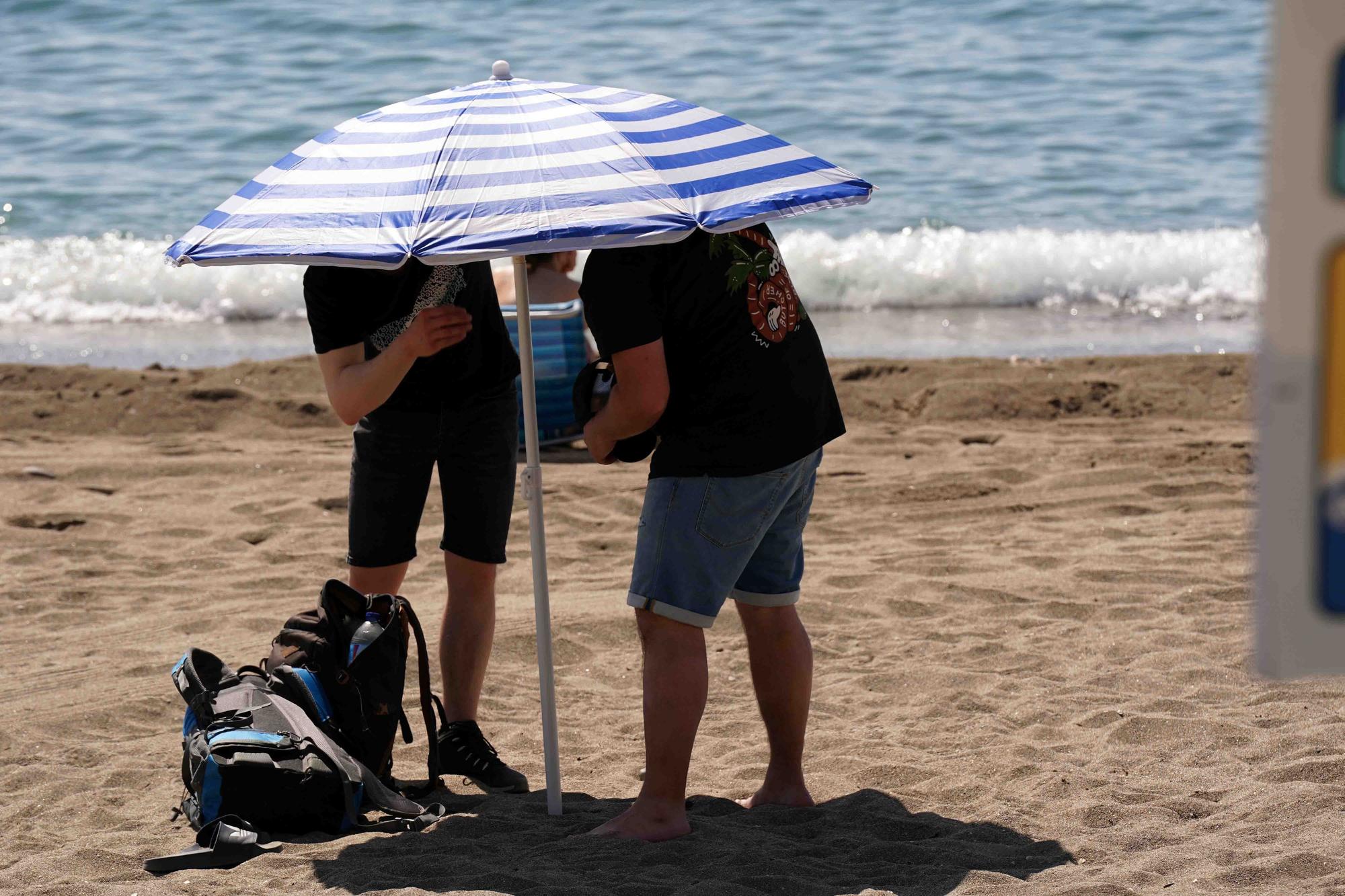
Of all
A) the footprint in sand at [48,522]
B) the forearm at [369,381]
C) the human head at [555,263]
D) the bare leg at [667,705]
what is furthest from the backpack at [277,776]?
the human head at [555,263]

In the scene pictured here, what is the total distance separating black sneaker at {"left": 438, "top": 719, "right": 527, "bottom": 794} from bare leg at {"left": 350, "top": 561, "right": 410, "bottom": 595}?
1.34 feet

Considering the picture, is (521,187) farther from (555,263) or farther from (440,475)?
(555,263)

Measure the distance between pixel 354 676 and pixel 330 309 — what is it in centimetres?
91

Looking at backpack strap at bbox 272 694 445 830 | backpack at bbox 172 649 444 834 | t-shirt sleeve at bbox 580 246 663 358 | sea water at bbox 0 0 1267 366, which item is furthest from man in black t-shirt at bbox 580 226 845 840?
sea water at bbox 0 0 1267 366

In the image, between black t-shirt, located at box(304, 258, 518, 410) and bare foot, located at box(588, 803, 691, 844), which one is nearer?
bare foot, located at box(588, 803, 691, 844)

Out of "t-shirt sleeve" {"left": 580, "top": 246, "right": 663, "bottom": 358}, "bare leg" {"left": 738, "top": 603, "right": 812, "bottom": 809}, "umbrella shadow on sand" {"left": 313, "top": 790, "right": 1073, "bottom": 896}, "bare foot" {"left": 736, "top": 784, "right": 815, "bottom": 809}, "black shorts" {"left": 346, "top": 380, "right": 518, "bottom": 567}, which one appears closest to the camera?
"t-shirt sleeve" {"left": 580, "top": 246, "right": 663, "bottom": 358}

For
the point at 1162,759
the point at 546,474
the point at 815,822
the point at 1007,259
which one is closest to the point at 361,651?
the point at 815,822

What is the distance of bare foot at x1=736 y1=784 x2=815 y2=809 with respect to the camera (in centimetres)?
355

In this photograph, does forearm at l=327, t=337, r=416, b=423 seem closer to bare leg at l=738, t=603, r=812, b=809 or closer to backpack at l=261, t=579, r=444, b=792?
backpack at l=261, t=579, r=444, b=792

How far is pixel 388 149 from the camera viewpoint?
3186 mm

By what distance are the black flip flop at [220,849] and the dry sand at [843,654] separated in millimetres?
66

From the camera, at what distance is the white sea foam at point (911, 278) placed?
11.4m

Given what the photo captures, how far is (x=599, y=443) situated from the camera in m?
3.13

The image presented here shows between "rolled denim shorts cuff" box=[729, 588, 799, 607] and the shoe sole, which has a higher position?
"rolled denim shorts cuff" box=[729, 588, 799, 607]
